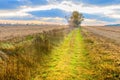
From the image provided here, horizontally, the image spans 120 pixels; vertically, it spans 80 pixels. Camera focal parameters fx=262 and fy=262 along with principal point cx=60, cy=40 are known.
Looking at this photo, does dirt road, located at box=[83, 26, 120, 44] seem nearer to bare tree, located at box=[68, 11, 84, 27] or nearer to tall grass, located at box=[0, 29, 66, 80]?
tall grass, located at box=[0, 29, 66, 80]

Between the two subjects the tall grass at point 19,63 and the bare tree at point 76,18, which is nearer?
the tall grass at point 19,63

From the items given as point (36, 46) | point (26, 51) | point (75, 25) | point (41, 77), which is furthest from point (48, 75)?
point (75, 25)

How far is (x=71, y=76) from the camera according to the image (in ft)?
44.9

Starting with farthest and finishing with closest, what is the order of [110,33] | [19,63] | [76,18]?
[76,18]
[110,33]
[19,63]

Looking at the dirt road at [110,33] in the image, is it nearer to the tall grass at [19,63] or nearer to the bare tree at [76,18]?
the tall grass at [19,63]

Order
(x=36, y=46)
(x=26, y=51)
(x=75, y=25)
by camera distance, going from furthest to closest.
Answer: (x=75, y=25) < (x=36, y=46) < (x=26, y=51)

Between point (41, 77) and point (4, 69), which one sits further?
point (41, 77)

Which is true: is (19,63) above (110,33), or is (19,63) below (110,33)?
above

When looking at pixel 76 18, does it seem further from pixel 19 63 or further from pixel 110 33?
pixel 19 63

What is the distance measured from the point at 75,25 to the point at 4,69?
496 ft

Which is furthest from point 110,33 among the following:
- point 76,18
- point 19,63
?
point 76,18

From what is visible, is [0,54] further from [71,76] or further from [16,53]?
[71,76]

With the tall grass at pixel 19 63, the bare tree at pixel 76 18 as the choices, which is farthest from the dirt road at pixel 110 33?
the bare tree at pixel 76 18

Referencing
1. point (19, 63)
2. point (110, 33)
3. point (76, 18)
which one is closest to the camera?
point (19, 63)
